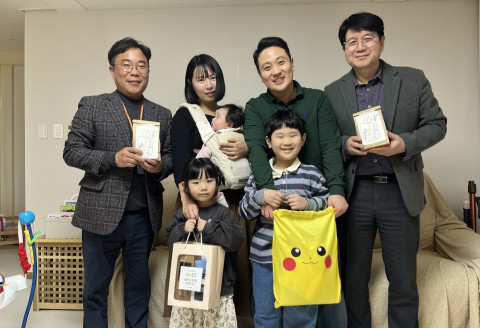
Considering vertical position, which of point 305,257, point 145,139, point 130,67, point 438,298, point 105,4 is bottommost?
point 438,298

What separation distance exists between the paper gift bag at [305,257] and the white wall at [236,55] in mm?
1846

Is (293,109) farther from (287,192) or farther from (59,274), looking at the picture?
(59,274)

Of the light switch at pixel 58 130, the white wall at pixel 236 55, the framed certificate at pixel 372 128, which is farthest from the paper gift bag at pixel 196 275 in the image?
the light switch at pixel 58 130

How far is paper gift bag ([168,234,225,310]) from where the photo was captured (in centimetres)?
168

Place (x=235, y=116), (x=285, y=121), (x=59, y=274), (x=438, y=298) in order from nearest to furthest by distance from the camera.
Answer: (x=285, y=121), (x=235, y=116), (x=438, y=298), (x=59, y=274)

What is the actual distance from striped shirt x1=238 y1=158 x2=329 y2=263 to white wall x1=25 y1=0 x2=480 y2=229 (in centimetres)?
165

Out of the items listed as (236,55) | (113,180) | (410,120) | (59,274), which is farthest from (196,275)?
(236,55)

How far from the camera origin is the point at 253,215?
5.75ft

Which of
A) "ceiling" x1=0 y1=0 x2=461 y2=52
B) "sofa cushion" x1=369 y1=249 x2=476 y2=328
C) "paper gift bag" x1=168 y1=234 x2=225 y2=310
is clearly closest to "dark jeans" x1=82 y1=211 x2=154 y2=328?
"paper gift bag" x1=168 y1=234 x2=225 y2=310

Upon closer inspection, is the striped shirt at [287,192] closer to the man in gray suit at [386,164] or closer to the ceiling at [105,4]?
the man in gray suit at [386,164]

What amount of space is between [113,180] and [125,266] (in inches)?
18.8

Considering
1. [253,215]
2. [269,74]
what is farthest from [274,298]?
[269,74]

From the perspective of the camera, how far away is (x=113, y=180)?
1.86m

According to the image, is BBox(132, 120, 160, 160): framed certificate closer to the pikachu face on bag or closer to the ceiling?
the pikachu face on bag
